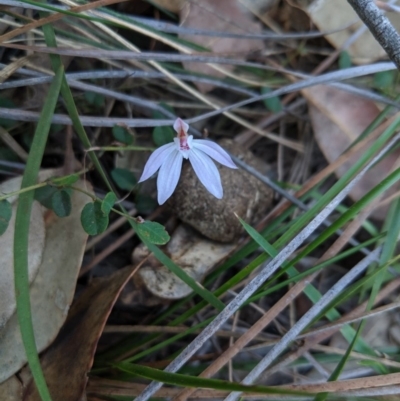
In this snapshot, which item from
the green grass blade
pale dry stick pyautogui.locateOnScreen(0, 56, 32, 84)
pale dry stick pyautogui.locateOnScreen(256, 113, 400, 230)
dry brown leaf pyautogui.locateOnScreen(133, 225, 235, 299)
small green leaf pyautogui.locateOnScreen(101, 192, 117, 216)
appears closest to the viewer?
the green grass blade

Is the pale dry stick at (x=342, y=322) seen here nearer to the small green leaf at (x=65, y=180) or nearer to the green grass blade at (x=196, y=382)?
the green grass blade at (x=196, y=382)

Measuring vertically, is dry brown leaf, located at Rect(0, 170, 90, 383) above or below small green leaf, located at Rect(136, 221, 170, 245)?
below

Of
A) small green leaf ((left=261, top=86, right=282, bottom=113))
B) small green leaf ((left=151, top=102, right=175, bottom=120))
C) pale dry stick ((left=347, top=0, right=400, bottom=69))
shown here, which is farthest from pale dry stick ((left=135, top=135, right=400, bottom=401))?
small green leaf ((left=151, top=102, right=175, bottom=120))

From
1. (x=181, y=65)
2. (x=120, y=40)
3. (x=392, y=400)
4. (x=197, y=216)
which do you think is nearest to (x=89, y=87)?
(x=120, y=40)

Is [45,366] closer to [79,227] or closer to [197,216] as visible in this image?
[79,227]

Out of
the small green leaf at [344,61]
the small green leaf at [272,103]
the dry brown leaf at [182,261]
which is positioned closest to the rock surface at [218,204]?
the dry brown leaf at [182,261]

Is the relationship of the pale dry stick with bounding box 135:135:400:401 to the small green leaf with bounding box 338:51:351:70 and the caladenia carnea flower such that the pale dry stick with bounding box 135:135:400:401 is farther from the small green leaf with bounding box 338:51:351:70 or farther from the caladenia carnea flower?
the small green leaf with bounding box 338:51:351:70

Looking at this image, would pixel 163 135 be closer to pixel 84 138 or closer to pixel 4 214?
pixel 84 138
